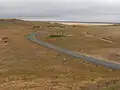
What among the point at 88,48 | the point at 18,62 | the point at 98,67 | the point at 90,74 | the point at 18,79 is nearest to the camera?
the point at 18,79

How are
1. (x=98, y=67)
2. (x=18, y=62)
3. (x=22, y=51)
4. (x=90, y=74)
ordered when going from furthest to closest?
(x=22, y=51) → (x=18, y=62) → (x=98, y=67) → (x=90, y=74)

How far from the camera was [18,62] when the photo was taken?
32.6m

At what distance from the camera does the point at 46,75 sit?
25656 mm

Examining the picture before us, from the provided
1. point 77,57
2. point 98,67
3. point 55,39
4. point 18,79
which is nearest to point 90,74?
point 98,67

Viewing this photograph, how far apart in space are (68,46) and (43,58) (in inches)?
456

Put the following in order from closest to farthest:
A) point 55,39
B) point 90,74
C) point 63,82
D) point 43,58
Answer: point 63,82 → point 90,74 → point 43,58 → point 55,39

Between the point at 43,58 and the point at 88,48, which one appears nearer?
the point at 43,58

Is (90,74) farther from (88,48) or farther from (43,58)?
(88,48)

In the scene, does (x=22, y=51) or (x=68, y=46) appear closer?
(x=22, y=51)

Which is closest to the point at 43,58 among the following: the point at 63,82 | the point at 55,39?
the point at 63,82

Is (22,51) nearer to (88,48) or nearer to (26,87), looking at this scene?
(88,48)

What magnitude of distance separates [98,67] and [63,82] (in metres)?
7.02

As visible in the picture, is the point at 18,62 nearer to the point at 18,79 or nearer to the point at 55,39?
the point at 18,79

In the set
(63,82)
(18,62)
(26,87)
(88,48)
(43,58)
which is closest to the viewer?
(26,87)
